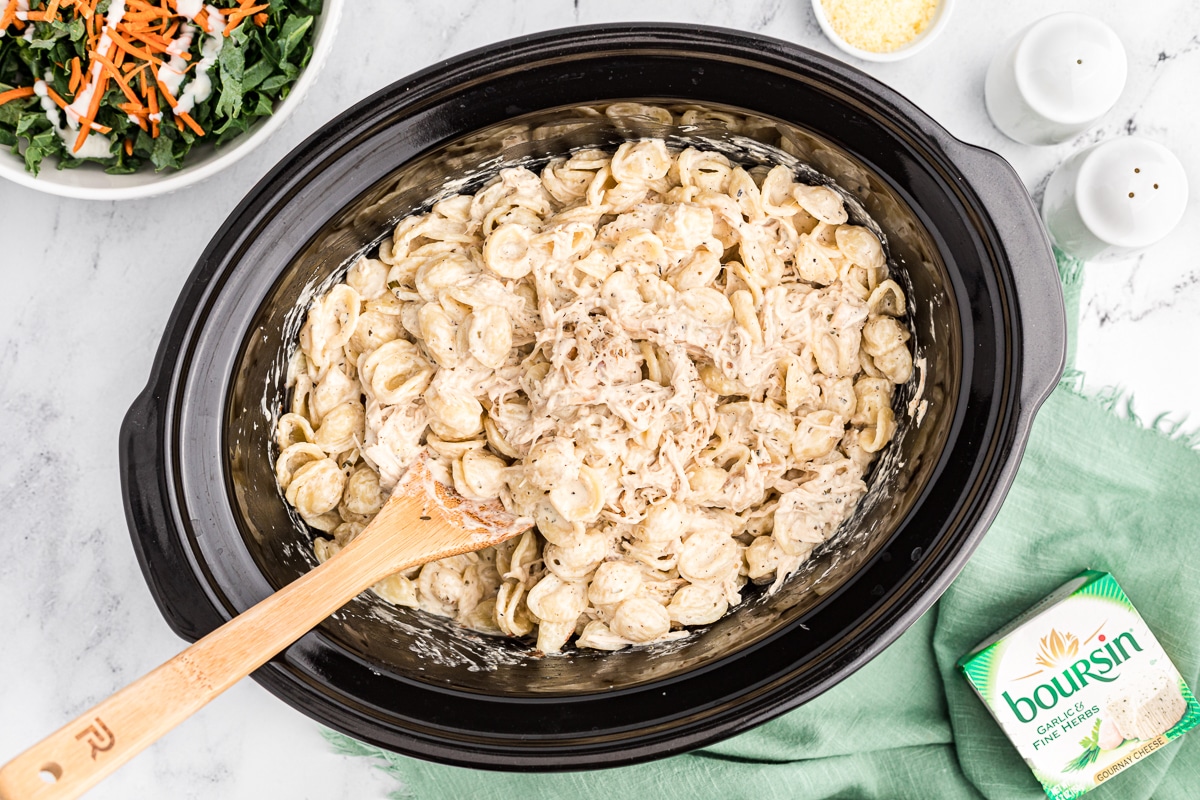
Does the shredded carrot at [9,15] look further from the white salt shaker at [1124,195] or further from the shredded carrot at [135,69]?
the white salt shaker at [1124,195]

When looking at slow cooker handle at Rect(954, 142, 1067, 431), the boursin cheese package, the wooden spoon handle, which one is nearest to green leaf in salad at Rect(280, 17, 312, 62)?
the wooden spoon handle

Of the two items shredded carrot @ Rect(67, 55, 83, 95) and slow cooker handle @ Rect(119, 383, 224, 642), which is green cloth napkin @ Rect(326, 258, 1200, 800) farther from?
shredded carrot @ Rect(67, 55, 83, 95)

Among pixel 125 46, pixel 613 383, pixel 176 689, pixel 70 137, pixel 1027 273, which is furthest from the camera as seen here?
pixel 70 137

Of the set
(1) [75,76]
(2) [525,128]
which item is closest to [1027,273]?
(2) [525,128]

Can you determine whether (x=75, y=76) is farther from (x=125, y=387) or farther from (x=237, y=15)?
(x=125, y=387)

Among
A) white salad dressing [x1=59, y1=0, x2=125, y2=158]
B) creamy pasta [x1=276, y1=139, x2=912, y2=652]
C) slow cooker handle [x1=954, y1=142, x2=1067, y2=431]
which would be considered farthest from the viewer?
white salad dressing [x1=59, y1=0, x2=125, y2=158]

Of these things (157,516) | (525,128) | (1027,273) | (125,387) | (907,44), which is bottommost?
(125,387)

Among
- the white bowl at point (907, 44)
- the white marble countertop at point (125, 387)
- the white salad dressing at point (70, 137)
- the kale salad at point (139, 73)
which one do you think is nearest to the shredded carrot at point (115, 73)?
the kale salad at point (139, 73)
